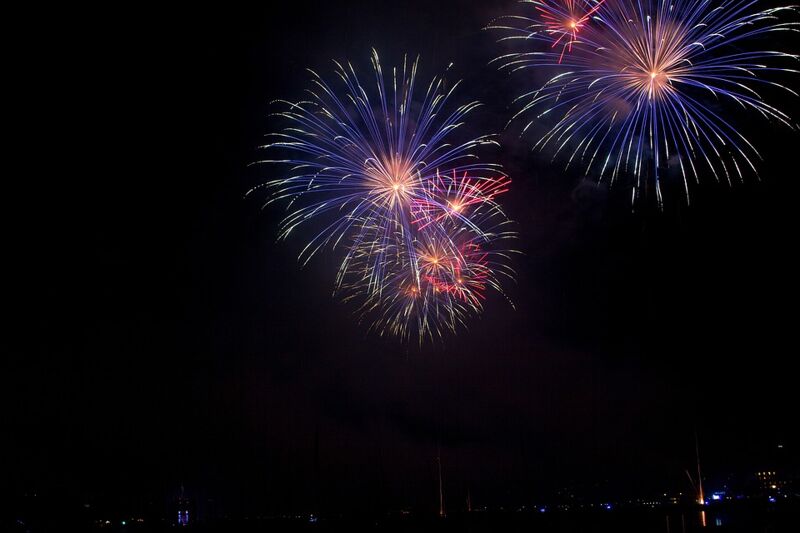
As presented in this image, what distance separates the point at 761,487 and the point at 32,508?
486ft

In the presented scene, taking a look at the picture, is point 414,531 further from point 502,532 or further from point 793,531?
point 793,531

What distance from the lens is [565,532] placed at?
179ft

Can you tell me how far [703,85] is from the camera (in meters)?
15.3

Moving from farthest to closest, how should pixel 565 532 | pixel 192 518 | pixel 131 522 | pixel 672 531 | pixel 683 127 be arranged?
pixel 192 518, pixel 131 522, pixel 565 532, pixel 672 531, pixel 683 127

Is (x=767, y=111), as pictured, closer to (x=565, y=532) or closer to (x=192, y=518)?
(x=565, y=532)

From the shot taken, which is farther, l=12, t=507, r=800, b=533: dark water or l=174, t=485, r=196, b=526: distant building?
l=174, t=485, r=196, b=526: distant building

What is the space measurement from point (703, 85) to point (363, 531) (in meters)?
52.0

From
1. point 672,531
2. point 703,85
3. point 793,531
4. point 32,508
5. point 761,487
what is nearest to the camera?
point 703,85

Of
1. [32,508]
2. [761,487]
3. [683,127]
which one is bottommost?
[761,487]

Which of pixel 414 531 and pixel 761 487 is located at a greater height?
pixel 414 531

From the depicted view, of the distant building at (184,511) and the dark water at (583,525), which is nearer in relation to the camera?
the dark water at (583,525)

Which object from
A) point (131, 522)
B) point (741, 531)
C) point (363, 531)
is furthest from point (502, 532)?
point (131, 522)

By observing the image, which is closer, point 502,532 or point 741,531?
point 741,531

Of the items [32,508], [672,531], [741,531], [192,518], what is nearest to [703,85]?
[741,531]
